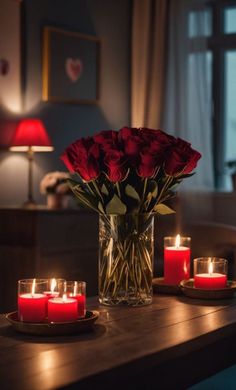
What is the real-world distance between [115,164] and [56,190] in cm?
284

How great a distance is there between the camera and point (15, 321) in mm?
1724

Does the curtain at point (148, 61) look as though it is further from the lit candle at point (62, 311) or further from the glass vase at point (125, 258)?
the lit candle at point (62, 311)

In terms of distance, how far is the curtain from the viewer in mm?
6027

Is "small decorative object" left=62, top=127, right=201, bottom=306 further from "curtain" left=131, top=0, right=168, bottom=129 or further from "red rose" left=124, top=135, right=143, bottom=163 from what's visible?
"curtain" left=131, top=0, right=168, bottom=129

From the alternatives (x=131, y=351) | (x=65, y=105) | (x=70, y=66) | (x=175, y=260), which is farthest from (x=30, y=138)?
(x=131, y=351)

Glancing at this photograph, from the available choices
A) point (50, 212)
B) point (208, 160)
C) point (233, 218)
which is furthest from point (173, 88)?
point (50, 212)

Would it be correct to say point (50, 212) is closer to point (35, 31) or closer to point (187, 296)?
point (35, 31)

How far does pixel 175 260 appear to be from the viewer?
7.56 feet

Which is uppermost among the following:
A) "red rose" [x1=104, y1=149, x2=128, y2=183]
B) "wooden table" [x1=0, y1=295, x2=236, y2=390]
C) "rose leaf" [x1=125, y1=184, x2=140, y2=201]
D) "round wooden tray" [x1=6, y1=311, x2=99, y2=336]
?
"red rose" [x1=104, y1=149, x2=128, y2=183]

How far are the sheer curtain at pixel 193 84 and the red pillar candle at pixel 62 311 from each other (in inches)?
167

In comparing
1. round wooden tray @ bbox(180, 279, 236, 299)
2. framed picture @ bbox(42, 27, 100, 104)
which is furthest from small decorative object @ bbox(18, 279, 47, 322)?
framed picture @ bbox(42, 27, 100, 104)

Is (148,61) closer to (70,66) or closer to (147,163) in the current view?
(70,66)

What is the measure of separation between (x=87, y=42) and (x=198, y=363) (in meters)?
4.19

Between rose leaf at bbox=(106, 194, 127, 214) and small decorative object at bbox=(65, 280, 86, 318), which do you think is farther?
rose leaf at bbox=(106, 194, 127, 214)
